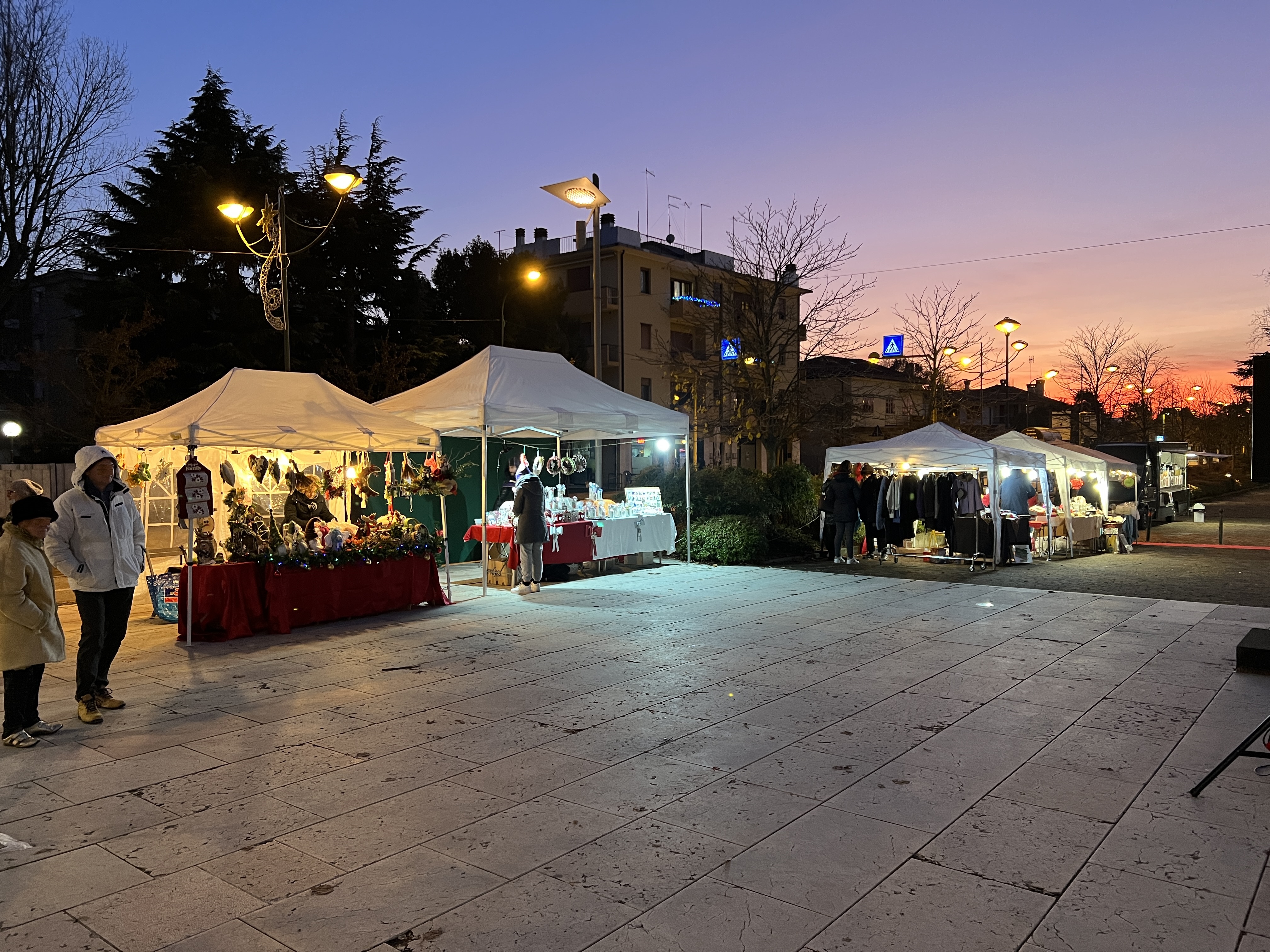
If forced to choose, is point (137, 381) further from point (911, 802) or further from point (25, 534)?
point (911, 802)

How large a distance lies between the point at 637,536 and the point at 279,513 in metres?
5.23

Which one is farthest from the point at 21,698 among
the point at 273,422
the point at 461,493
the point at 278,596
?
the point at 461,493

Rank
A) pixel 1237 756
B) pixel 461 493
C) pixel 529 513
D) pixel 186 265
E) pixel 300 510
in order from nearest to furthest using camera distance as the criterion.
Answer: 1. pixel 1237 756
2. pixel 300 510
3. pixel 529 513
4. pixel 461 493
5. pixel 186 265

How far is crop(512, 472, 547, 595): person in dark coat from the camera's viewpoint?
36.1 feet

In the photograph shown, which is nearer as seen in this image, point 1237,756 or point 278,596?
point 1237,756

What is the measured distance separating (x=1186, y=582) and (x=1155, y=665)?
633 centimetres

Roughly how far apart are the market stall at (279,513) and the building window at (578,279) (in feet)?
101

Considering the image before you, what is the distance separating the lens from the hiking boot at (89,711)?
227 inches

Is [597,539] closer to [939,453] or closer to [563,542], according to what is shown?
[563,542]

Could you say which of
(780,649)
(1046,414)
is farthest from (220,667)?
(1046,414)

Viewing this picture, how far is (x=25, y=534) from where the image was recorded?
17.1 ft

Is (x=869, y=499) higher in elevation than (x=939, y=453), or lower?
lower

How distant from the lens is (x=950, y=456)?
13742 millimetres

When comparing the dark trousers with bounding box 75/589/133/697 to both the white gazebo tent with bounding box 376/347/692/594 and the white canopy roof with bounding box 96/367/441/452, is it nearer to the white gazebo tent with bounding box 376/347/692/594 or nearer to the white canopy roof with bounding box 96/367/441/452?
the white canopy roof with bounding box 96/367/441/452
